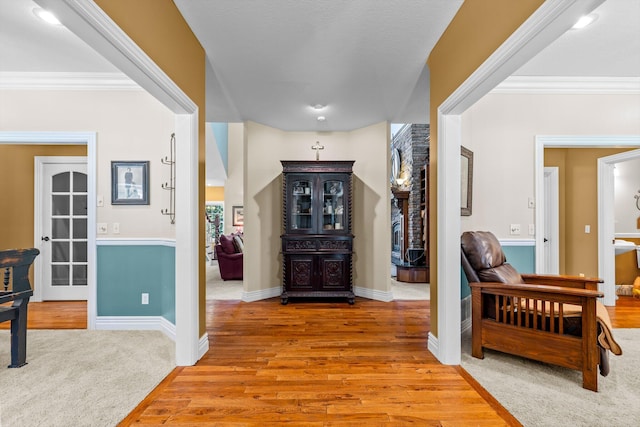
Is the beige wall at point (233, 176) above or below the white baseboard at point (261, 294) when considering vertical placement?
above

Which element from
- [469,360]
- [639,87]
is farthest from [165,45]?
[639,87]

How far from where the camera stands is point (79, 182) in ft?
13.8

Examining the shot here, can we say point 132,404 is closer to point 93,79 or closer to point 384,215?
point 93,79

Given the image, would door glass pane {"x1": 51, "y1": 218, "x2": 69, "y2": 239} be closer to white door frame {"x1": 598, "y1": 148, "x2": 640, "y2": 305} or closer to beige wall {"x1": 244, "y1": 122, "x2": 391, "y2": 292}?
beige wall {"x1": 244, "y1": 122, "x2": 391, "y2": 292}

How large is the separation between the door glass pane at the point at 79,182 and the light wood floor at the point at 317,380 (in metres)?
1.59

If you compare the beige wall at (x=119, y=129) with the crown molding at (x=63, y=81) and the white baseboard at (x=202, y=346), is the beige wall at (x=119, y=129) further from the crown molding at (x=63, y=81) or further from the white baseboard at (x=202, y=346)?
the white baseboard at (x=202, y=346)

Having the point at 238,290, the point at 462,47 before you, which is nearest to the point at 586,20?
the point at 462,47

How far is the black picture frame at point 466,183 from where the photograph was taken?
3.27 meters

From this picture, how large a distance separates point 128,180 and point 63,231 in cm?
184

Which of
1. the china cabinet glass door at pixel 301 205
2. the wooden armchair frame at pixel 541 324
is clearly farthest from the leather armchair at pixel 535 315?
the china cabinet glass door at pixel 301 205

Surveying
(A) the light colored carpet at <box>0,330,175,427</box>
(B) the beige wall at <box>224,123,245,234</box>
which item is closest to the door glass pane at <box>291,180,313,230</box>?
(A) the light colored carpet at <box>0,330,175,427</box>

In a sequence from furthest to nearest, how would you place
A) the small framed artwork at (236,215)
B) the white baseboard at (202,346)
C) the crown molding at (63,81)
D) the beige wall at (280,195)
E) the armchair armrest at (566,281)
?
the small framed artwork at (236,215) < the beige wall at (280,195) < the crown molding at (63,81) < the armchair armrest at (566,281) < the white baseboard at (202,346)

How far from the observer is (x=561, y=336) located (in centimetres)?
219

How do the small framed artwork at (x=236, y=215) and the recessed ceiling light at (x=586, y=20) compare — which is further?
the small framed artwork at (x=236, y=215)
